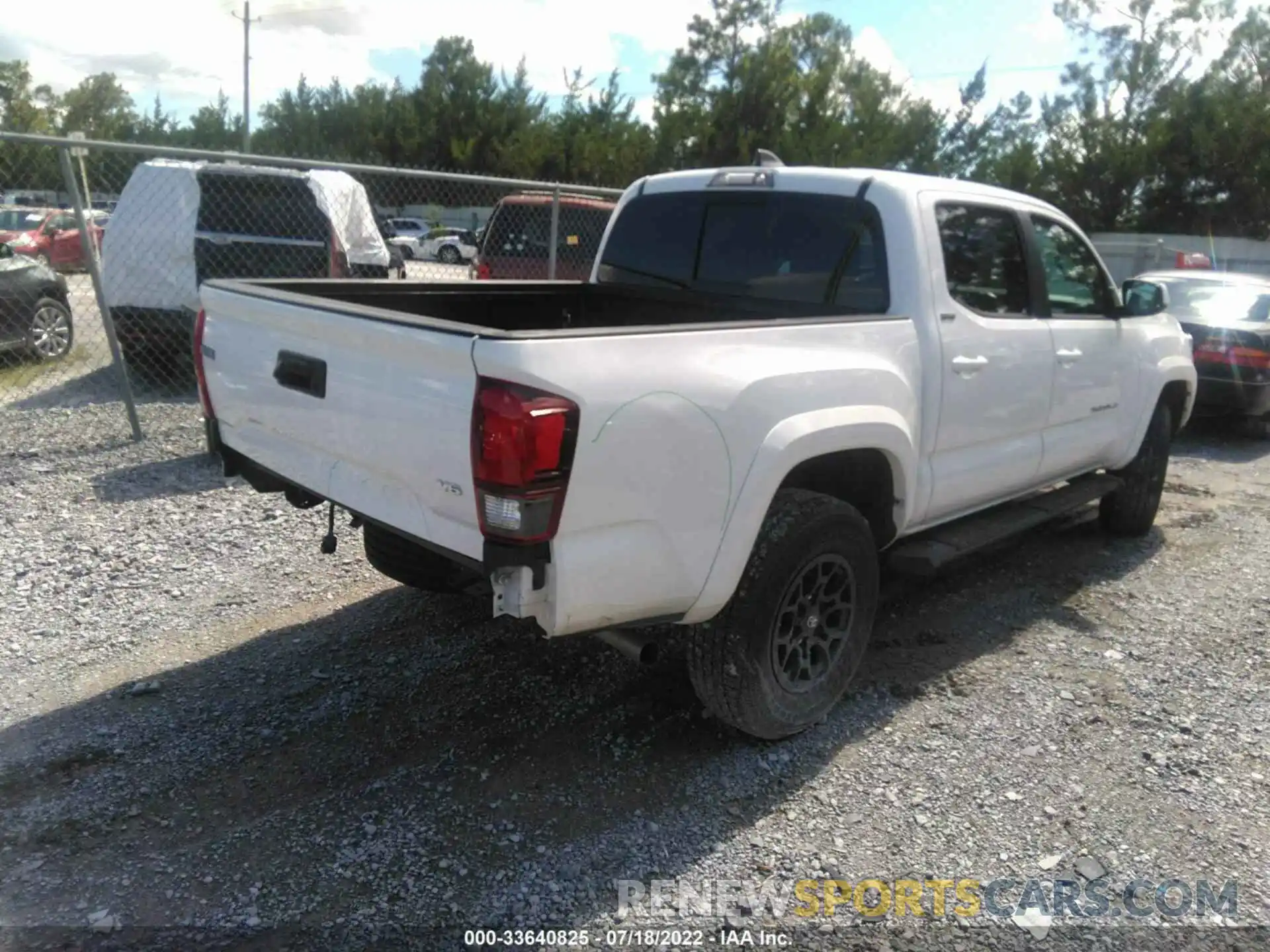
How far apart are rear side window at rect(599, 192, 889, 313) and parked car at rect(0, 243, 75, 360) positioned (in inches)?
290

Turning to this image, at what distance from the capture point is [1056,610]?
5016 mm

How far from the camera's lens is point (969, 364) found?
4043 millimetres

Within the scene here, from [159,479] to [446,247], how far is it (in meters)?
28.6

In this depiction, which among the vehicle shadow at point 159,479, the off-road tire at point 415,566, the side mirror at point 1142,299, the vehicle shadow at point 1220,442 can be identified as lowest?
the vehicle shadow at point 159,479

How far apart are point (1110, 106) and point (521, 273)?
38.2m

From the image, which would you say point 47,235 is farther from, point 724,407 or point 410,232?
point 724,407

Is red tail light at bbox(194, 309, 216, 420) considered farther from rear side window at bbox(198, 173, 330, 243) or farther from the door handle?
rear side window at bbox(198, 173, 330, 243)

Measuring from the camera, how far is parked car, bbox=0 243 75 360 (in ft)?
31.3

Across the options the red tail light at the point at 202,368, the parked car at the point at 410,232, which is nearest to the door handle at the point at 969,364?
the red tail light at the point at 202,368

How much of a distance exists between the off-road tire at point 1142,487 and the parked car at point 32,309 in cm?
951

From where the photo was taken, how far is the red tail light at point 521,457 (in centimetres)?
255

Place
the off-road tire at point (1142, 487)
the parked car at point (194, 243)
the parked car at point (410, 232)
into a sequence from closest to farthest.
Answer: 1. the off-road tire at point (1142, 487)
2. the parked car at point (194, 243)
3. the parked car at point (410, 232)

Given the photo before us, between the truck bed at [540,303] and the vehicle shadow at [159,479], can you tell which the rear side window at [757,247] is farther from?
the vehicle shadow at [159,479]

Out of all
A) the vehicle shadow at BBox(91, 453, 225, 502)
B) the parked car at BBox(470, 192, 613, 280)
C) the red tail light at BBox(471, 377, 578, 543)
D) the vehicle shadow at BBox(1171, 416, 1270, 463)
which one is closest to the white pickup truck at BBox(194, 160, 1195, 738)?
the red tail light at BBox(471, 377, 578, 543)
